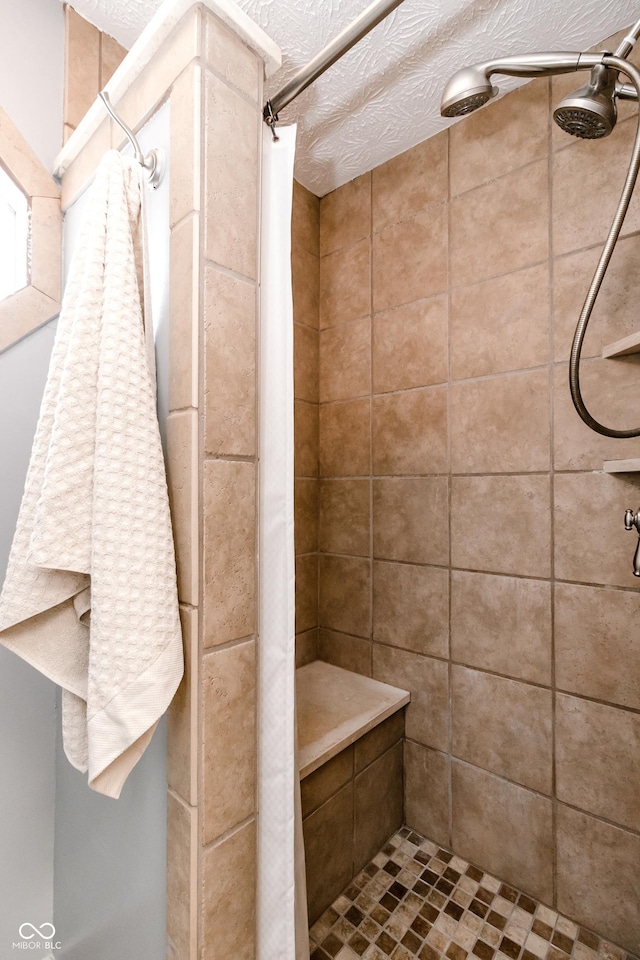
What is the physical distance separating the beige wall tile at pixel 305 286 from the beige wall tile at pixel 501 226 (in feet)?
1.65

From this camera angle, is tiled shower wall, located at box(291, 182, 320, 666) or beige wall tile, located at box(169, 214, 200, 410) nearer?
beige wall tile, located at box(169, 214, 200, 410)

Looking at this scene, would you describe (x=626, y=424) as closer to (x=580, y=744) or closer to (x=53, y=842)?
(x=580, y=744)

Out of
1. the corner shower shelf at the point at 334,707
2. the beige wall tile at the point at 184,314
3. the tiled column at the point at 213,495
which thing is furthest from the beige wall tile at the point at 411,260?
the corner shower shelf at the point at 334,707

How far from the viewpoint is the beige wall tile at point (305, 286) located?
4.99ft

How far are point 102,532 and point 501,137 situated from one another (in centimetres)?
133

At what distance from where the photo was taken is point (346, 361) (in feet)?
4.99

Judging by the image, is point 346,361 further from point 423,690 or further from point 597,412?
point 423,690

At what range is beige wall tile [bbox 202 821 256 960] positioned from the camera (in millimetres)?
660

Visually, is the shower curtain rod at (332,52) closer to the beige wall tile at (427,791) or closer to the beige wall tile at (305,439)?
the beige wall tile at (305,439)

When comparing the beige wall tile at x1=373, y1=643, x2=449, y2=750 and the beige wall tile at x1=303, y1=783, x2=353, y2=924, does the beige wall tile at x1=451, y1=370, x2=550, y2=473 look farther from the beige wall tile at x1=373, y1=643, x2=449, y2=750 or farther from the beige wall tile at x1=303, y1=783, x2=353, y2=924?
the beige wall tile at x1=303, y1=783, x2=353, y2=924

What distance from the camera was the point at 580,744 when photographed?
1.03 meters

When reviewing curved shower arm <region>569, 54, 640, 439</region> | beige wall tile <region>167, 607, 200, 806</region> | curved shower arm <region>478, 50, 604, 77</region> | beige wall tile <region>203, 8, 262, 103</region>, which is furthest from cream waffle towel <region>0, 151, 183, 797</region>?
curved shower arm <region>569, 54, 640, 439</region>

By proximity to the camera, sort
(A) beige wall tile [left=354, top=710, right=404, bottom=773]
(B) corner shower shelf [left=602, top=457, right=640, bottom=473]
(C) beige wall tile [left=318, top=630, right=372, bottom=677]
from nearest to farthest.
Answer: (B) corner shower shelf [left=602, top=457, right=640, bottom=473], (A) beige wall tile [left=354, top=710, right=404, bottom=773], (C) beige wall tile [left=318, top=630, right=372, bottom=677]

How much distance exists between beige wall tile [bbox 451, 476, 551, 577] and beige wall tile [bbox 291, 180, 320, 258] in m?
0.95
